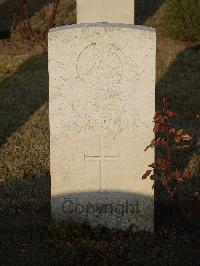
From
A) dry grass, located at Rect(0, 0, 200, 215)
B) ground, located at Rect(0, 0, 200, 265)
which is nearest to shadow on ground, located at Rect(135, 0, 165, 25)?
dry grass, located at Rect(0, 0, 200, 215)

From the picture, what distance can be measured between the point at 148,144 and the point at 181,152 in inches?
88.4

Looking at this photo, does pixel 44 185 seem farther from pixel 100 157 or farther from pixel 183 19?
pixel 183 19

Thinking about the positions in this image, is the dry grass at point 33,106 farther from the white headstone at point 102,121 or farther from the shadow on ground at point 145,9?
the shadow on ground at point 145,9

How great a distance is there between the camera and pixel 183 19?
1259 cm

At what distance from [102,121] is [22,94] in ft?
16.4

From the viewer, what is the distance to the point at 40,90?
9.48m

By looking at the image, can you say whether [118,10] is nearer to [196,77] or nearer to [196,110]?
[196,77]

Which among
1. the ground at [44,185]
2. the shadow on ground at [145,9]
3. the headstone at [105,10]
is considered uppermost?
the shadow on ground at [145,9]

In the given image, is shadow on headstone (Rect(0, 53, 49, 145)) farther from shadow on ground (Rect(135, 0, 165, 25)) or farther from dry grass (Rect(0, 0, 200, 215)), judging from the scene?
shadow on ground (Rect(135, 0, 165, 25))

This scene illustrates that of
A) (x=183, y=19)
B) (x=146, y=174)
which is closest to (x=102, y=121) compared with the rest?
(x=146, y=174)

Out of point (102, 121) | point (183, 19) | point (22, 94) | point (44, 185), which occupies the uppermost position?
point (183, 19)

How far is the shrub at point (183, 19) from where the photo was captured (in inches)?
484

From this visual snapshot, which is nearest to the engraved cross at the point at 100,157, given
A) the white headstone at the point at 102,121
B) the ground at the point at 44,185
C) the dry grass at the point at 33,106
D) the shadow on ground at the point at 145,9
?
the white headstone at the point at 102,121

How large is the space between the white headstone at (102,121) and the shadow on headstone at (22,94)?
8.78 feet
